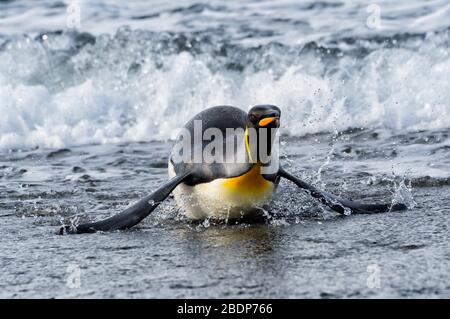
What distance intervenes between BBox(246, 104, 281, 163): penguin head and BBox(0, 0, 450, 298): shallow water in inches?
22.0

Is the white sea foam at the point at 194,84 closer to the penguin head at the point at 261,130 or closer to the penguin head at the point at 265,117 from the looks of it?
the penguin head at the point at 261,130

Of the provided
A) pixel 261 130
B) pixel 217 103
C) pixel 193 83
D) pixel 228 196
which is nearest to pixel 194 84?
pixel 193 83

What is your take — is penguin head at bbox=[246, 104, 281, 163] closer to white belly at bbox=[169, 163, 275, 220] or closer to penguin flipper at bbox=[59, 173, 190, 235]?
white belly at bbox=[169, 163, 275, 220]

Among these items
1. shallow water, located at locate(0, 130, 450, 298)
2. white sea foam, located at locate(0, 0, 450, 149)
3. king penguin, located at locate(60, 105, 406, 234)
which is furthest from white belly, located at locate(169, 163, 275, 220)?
white sea foam, located at locate(0, 0, 450, 149)

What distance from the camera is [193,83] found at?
13.5 meters

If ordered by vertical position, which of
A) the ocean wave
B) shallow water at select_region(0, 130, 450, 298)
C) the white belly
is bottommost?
shallow water at select_region(0, 130, 450, 298)

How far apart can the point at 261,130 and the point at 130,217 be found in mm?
1199

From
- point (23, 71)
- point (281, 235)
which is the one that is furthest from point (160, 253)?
point (23, 71)

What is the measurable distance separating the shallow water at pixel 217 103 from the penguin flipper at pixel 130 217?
0.31 ft

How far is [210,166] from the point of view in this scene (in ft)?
19.9

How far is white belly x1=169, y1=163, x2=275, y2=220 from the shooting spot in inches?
230

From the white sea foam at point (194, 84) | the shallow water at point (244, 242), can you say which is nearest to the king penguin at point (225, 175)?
the shallow water at point (244, 242)

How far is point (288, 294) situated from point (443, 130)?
6.14 metres

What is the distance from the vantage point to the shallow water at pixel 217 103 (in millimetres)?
4914
